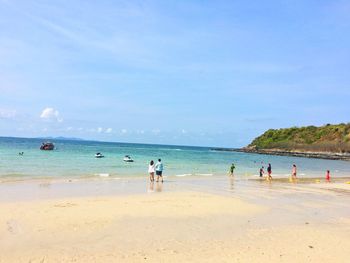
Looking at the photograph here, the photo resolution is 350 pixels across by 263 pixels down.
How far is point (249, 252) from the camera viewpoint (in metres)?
10.5

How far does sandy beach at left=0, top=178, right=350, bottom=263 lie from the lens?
10148 millimetres

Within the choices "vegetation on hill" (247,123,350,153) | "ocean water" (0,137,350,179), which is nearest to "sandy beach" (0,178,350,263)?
"ocean water" (0,137,350,179)

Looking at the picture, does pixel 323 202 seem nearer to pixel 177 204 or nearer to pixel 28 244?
pixel 177 204

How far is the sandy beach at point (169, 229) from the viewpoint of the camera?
1015 centimetres

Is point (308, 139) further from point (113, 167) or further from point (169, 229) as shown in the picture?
point (169, 229)

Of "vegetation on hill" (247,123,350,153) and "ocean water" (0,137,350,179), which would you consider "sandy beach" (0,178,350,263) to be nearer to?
"ocean water" (0,137,350,179)

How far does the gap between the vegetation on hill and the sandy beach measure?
117m

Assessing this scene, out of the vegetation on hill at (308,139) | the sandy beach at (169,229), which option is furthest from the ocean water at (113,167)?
the vegetation on hill at (308,139)

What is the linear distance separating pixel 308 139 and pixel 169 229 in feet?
489

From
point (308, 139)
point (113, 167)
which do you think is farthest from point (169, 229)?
point (308, 139)

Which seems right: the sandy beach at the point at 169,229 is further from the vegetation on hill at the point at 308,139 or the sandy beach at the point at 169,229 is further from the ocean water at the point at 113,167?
the vegetation on hill at the point at 308,139

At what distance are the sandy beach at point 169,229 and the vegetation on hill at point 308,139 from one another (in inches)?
4603

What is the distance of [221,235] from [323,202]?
10.6 meters

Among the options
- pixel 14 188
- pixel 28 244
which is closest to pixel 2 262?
pixel 28 244
